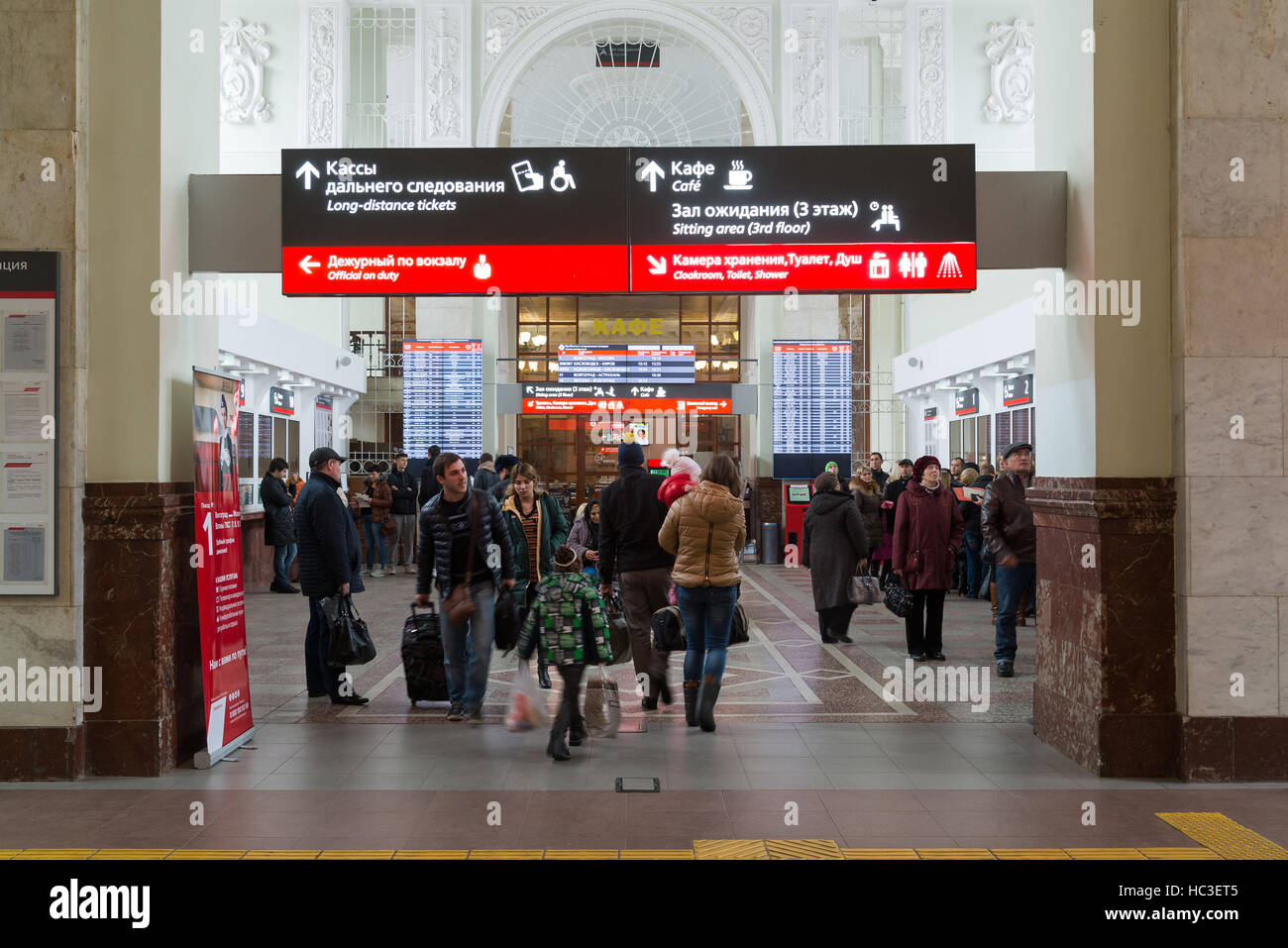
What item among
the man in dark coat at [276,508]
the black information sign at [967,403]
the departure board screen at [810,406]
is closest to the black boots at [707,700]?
the man in dark coat at [276,508]

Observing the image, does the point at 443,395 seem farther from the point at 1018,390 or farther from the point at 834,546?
the point at 834,546

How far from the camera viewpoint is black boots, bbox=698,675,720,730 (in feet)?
21.0

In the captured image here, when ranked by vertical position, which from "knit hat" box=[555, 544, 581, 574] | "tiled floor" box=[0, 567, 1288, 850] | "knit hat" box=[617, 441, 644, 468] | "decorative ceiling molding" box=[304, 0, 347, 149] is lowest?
"tiled floor" box=[0, 567, 1288, 850]

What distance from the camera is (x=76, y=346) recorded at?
5.46m

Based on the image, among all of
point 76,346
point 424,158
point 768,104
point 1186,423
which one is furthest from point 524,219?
point 768,104

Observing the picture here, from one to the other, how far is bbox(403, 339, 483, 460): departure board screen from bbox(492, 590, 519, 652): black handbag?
1232 cm

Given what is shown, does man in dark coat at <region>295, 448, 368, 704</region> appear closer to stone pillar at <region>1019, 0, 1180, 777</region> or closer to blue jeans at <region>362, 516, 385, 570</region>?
stone pillar at <region>1019, 0, 1180, 777</region>

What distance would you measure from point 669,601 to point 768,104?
15.9 meters

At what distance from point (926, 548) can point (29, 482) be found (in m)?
6.36

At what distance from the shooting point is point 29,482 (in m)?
5.43

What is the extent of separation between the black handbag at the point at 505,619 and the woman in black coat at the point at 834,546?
3.68m

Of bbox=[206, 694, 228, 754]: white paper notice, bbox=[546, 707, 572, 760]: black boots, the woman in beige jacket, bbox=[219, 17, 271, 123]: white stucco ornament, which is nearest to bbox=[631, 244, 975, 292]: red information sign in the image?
the woman in beige jacket

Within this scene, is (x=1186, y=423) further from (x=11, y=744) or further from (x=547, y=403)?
(x=547, y=403)

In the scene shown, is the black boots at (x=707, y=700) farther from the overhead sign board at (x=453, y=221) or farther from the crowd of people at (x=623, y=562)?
the overhead sign board at (x=453, y=221)
